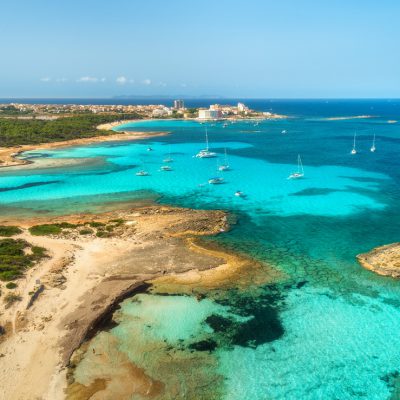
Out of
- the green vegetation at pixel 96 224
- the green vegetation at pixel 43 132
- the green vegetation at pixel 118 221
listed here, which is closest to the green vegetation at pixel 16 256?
the green vegetation at pixel 96 224

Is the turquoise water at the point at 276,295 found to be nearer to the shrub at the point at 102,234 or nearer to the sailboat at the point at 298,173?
the sailboat at the point at 298,173

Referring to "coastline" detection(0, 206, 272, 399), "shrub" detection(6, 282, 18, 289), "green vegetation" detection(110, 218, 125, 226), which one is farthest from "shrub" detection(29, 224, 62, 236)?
"shrub" detection(6, 282, 18, 289)

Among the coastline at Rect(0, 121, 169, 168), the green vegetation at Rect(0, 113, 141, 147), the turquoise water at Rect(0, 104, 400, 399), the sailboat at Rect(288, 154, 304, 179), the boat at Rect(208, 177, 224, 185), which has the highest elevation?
the green vegetation at Rect(0, 113, 141, 147)

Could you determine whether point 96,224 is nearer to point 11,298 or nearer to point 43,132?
point 11,298

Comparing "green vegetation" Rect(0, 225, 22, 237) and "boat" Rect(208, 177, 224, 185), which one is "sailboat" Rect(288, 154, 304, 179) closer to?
"boat" Rect(208, 177, 224, 185)

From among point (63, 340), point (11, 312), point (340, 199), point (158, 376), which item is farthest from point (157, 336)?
point (340, 199)

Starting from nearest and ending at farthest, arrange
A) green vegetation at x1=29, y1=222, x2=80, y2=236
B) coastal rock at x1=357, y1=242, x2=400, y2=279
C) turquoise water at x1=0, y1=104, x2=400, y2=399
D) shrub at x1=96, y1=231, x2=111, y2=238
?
turquoise water at x1=0, y1=104, x2=400, y2=399, coastal rock at x1=357, y1=242, x2=400, y2=279, shrub at x1=96, y1=231, x2=111, y2=238, green vegetation at x1=29, y1=222, x2=80, y2=236

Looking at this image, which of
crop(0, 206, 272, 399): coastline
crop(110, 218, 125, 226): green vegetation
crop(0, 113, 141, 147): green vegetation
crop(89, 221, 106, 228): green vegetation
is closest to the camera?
crop(0, 206, 272, 399): coastline
